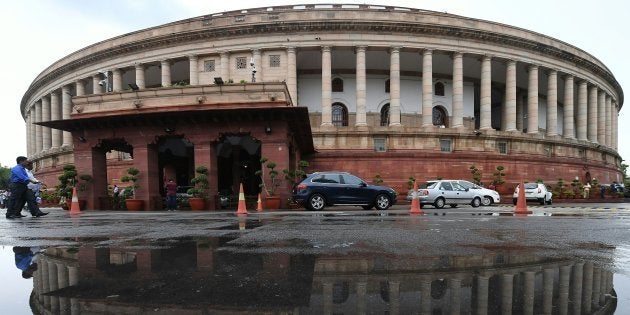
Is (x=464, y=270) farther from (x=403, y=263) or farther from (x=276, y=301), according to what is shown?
(x=276, y=301)

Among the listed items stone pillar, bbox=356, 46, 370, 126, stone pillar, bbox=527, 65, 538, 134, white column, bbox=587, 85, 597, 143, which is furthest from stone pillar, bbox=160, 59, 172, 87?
white column, bbox=587, 85, 597, 143

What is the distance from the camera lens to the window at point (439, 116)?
43.3 meters

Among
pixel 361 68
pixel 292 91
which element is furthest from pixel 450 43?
pixel 292 91

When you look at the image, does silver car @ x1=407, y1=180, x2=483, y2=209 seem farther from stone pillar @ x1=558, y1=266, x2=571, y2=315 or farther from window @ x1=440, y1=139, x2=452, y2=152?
stone pillar @ x1=558, y1=266, x2=571, y2=315

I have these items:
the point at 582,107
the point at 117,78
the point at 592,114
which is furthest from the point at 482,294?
the point at 592,114

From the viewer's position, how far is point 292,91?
35875mm

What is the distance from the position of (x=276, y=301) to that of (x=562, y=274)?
2.83 m

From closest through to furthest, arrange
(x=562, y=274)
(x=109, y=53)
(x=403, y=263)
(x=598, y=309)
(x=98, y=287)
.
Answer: (x=598, y=309) → (x=98, y=287) → (x=562, y=274) → (x=403, y=263) → (x=109, y=53)

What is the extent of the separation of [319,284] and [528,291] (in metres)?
1.70

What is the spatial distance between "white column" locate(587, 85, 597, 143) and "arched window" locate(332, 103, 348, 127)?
32720 mm

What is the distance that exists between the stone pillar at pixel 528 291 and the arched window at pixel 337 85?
3875 cm

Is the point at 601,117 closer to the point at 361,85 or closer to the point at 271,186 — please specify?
the point at 361,85

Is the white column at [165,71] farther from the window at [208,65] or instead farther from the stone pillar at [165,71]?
the window at [208,65]

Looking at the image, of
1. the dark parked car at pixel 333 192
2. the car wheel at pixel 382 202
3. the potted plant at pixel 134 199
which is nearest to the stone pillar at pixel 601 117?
the car wheel at pixel 382 202
